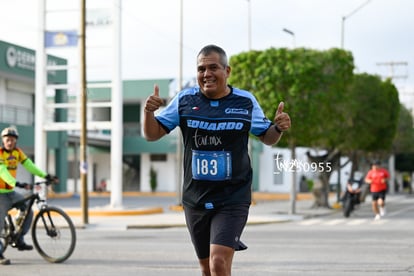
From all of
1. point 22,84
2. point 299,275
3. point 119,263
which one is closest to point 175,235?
point 119,263

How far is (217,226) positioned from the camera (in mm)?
5695

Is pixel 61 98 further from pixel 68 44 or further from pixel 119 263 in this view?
pixel 119 263

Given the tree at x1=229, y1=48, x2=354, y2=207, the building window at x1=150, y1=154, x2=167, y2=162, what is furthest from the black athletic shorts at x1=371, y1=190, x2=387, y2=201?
the building window at x1=150, y1=154, x2=167, y2=162

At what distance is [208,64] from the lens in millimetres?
5695

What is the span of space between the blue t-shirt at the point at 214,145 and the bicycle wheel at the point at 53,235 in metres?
4.98

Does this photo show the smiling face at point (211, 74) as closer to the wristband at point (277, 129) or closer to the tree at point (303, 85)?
the wristband at point (277, 129)

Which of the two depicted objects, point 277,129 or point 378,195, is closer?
point 277,129

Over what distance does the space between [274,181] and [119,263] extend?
45.3 metres

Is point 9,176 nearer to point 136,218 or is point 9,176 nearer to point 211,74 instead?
point 211,74

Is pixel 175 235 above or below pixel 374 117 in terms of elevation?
below

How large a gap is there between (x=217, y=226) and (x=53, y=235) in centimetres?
540

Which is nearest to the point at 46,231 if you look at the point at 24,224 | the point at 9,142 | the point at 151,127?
the point at 24,224

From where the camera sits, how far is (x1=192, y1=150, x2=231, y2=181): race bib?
18.7 ft

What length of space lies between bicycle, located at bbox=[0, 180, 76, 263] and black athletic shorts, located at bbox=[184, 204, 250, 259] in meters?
4.93
